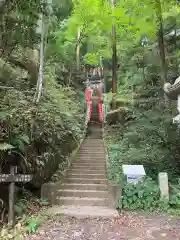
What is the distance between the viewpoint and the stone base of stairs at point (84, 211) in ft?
25.8

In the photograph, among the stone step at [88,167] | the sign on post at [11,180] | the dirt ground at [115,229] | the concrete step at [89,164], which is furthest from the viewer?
the concrete step at [89,164]

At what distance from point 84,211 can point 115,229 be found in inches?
57.0

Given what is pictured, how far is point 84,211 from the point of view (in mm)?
8234

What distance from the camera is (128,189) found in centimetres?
877

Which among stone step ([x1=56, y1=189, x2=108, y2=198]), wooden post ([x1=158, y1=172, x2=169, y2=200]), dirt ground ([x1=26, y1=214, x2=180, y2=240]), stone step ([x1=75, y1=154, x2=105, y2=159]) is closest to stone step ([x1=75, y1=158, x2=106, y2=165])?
stone step ([x1=75, y1=154, x2=105, y2=159])

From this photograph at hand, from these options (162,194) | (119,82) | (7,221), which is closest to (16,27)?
(7,221)

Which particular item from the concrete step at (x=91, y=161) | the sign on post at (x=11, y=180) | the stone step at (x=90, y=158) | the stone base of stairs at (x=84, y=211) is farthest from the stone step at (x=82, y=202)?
the stone step at (x=90, y=158)

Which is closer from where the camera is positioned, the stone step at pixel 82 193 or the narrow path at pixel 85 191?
the narrow path at pixel 85 191

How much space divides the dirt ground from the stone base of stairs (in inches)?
9.1

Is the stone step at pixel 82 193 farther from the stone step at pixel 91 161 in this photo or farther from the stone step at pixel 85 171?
the stone step at pixel 91 161

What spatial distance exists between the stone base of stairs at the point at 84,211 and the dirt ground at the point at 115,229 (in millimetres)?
230

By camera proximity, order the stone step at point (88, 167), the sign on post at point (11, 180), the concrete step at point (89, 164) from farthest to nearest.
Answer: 1. the concrete step at point (89, 164)
2. the stone step at point (88, 167)
3. the sign on post at point (11, 180)

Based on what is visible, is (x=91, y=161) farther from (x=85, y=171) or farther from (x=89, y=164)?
(x=85, y=171)

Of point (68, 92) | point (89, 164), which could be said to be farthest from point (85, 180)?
point (68, 92)
